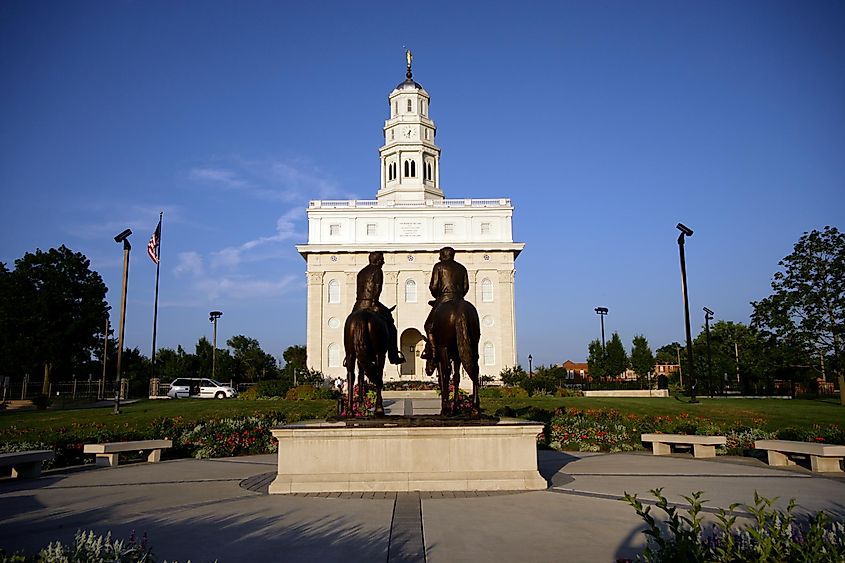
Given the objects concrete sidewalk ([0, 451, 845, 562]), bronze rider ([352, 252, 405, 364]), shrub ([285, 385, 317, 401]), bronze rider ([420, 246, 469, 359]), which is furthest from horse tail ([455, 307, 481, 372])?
shrub ([285, 385, 317, 401])

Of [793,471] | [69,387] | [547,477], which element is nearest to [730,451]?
[793,471]

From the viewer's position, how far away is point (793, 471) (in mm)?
13758

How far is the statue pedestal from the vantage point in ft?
38.1

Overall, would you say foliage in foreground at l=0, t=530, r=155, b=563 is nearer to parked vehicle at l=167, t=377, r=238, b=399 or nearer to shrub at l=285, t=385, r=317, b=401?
shrub at l=285, t=385, r=317, b=401

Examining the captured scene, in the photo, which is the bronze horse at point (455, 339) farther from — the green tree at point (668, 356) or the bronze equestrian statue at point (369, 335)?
the green tree at point (668, 356)

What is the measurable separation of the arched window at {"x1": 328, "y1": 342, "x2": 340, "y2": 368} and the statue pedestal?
53.7 meters

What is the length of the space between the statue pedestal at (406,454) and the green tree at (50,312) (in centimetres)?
5430

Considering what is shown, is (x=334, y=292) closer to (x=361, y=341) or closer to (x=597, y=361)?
(x=597, y=361)

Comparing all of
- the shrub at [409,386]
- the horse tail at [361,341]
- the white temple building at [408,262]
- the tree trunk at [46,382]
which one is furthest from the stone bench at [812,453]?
the tree trunk at [46,382]

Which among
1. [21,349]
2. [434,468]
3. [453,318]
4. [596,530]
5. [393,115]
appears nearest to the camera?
[596,530]

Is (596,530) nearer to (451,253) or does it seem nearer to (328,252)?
(451,253)

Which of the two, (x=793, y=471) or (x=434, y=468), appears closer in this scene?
(x=434, y=468)

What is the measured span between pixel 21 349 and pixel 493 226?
45.7 meters

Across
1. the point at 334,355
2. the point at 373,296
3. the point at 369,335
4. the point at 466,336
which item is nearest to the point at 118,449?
the point at 369,335
